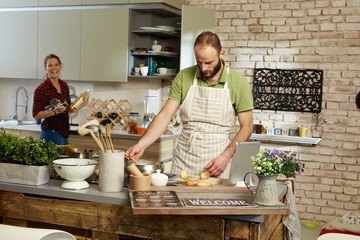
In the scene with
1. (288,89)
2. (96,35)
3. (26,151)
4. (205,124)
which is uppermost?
(96,35)

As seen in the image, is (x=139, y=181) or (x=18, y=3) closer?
(x=139, y=181)

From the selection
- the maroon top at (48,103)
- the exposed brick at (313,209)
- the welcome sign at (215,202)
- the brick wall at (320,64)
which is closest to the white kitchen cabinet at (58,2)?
the maroon top at (48,103)

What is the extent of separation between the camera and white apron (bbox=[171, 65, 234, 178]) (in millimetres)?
3408

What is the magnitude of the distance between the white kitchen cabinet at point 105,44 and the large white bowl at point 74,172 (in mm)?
3041

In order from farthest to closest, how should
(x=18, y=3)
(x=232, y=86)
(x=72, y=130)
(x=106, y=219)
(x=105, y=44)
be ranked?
1. (x=18, y=3)
2. (x=105, y=44)
3. (x=72, y=130)
4. (x=232, y=86)
5. (x=106, y=219)

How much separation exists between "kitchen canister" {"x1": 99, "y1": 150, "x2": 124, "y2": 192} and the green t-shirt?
1.08 metres

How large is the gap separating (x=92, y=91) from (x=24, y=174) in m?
3.54

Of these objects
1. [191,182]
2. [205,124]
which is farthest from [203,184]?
[205,124]

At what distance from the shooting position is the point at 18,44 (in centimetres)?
606

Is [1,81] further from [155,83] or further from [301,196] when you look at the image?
[301,196]

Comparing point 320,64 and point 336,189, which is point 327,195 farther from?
point 320,64

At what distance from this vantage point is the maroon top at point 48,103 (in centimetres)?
479

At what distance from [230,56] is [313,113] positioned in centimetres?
112

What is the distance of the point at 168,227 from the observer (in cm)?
234
